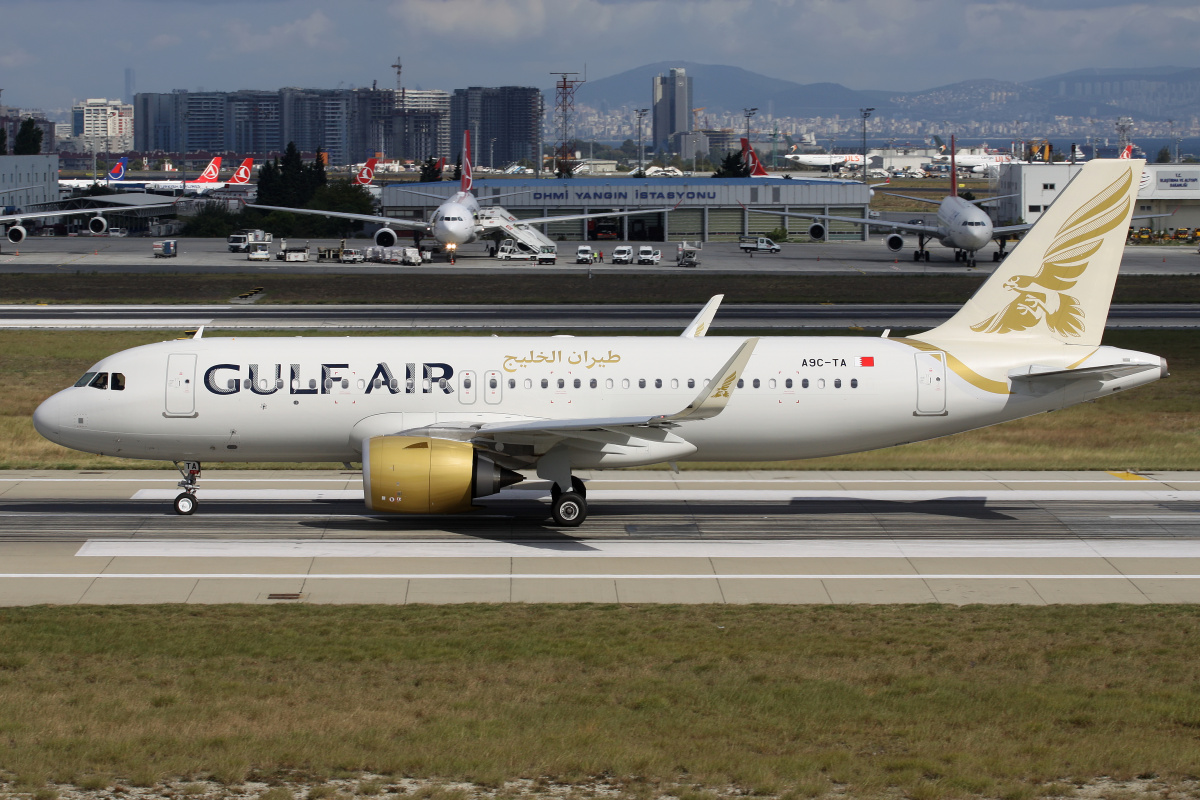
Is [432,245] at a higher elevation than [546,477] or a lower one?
higher

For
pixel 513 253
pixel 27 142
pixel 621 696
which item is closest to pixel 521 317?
pixel 513 253

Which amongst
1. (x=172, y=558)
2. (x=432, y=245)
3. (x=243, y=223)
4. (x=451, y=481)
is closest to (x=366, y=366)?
(x=451, y=481)

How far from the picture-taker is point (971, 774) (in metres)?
14.4

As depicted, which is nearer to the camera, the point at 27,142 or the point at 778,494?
the point at 778,494

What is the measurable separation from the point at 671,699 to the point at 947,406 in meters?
15.8

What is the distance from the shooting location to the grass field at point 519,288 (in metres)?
80.6

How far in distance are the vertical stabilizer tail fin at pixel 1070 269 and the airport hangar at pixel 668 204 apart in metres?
116

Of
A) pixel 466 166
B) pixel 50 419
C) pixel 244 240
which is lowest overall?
pixel 50 419

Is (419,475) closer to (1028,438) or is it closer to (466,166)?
(1028,438)

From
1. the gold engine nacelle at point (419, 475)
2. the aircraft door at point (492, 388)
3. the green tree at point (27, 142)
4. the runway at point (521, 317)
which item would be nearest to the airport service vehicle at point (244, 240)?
the runway at point (521, 317)

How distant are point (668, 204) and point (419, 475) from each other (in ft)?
404

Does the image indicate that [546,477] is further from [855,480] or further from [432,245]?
[432,245]

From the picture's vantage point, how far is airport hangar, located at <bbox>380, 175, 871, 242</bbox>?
482ft

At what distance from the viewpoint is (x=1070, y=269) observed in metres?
31.5
